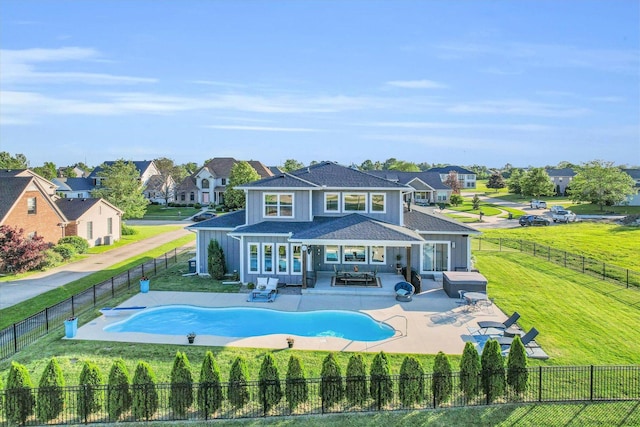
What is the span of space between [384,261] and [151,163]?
71.3 metres

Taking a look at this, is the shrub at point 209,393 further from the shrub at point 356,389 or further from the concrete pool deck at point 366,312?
the concrete pool deck at point 366,312

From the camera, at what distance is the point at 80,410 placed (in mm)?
11484

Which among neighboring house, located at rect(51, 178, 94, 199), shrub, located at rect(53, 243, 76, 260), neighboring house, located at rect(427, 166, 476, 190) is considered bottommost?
shrub, located at rect(53, 243, 76, 260)

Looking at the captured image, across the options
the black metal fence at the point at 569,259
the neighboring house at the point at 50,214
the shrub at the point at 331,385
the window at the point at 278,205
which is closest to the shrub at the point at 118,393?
the shrub at the point at 331,385

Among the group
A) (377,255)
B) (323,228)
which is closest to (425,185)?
(377,255)

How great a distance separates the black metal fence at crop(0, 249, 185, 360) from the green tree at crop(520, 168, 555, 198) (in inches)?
3058

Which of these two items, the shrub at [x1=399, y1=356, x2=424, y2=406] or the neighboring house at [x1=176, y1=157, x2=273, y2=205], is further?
the neighboring house at [x1=176, y1=157, x2=273, y2=205]

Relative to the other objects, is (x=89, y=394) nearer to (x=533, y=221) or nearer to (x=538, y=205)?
(x=533, y=221)

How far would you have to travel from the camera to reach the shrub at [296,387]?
11.7m

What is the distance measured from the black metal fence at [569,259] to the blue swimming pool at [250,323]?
16116mm

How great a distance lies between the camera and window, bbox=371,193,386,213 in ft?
87.2

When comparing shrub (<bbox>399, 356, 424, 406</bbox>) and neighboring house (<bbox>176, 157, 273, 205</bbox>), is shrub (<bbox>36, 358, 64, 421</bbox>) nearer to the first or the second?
shrub (<bbox>399, 356, 424, 406</bbox>)

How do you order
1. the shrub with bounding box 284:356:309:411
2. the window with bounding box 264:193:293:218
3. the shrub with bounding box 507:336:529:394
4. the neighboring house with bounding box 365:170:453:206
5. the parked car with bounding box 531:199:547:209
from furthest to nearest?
1. the neighboring house with bounding box 365:170:453:206
2. the parked car with bounding box 531:199:547:209
3. the window with bounding box 264:193:293:218
4. the shrub with bounding box 507:336:529:394
5. the shrub with bounding box 284:356:309:411

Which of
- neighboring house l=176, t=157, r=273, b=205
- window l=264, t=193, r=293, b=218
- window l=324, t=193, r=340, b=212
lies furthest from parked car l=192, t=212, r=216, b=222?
window l=324, t=193, r=340, b=212
